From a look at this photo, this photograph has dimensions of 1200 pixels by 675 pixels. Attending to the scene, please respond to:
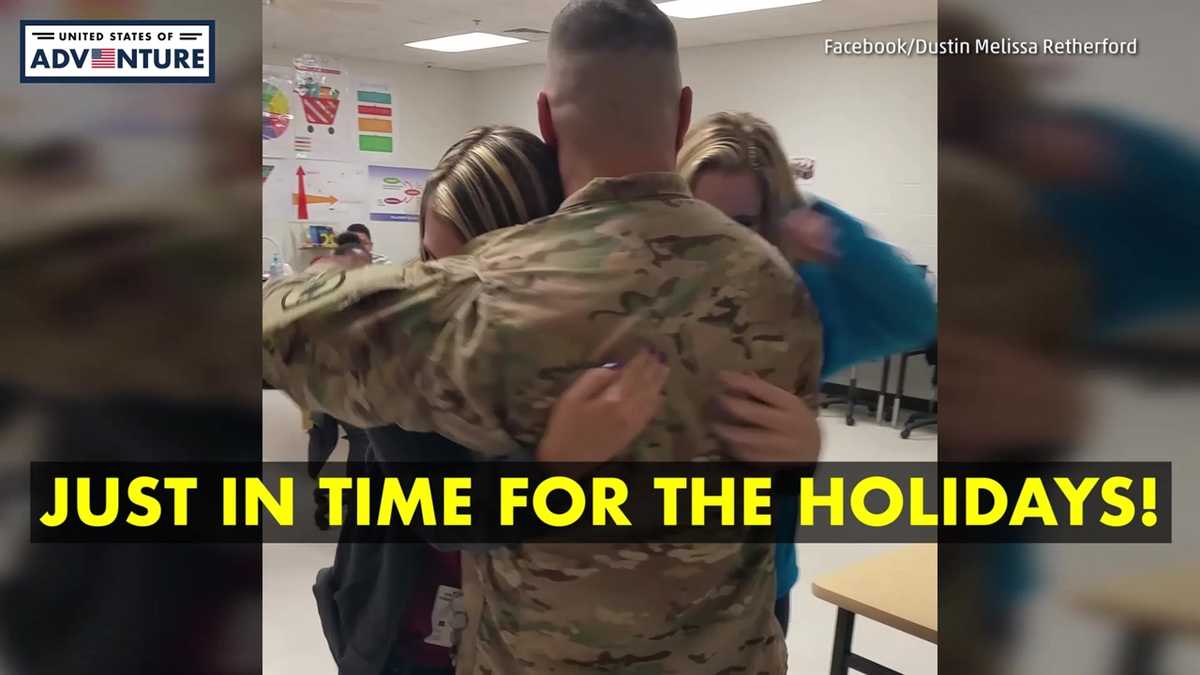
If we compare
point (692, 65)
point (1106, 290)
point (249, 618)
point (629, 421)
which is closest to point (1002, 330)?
point (1106, 290)

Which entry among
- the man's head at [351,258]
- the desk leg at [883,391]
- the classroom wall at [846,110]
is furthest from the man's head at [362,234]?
the desk leg at [883,391]

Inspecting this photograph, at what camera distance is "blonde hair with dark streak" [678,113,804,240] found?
113cm

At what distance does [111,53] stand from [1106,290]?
2.07ft

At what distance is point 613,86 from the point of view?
74 centimetres

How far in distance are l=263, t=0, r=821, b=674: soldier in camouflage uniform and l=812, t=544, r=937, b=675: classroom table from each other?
75cm

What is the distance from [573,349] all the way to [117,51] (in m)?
0.39

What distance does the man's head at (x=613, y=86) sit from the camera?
74 centimetres

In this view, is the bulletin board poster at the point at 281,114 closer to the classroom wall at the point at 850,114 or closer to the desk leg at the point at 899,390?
the classroom wall at the point at 850,114

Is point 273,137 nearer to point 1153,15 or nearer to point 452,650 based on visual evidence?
point 452,650

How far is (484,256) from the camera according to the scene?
732 mm

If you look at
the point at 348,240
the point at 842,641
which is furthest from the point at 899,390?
the point at 348,240

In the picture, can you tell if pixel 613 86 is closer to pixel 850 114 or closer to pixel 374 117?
pixel 850 114

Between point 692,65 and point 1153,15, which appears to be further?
point 692,65

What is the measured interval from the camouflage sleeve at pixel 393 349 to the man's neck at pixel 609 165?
15 centimetres
